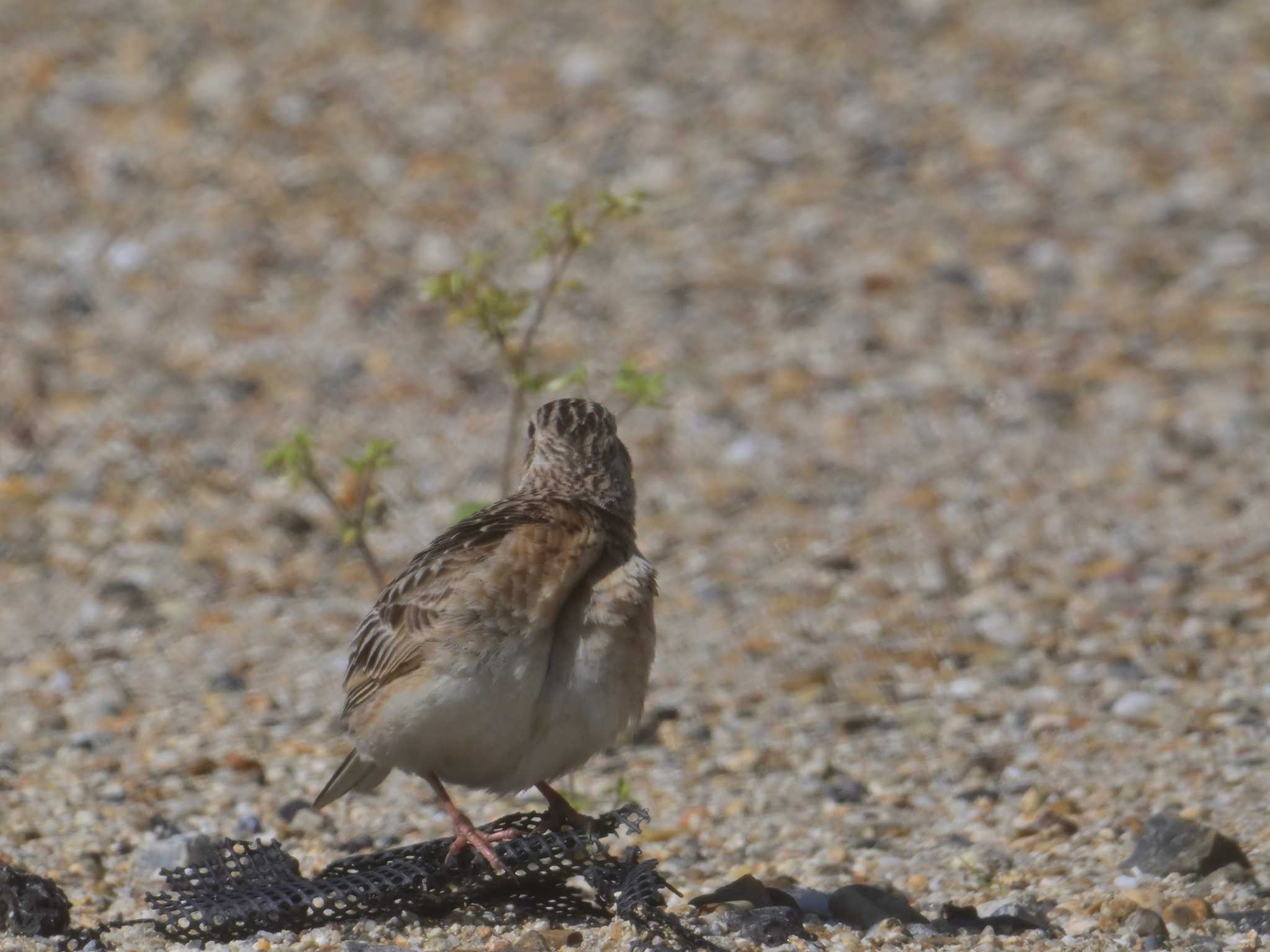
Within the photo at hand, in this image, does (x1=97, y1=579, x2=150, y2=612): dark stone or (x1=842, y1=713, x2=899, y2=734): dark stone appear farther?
(x1=97, y1=579, x2=150, y2=612): dark stone

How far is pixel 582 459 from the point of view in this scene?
5.89 meters

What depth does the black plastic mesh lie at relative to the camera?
16.9 ft

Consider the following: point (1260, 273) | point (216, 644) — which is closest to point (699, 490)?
point (216, 644)

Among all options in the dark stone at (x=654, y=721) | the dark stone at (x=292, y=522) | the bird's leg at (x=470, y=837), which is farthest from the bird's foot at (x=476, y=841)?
the dark stone at (x=292, y=522)

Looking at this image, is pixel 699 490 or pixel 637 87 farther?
pixel 637 87

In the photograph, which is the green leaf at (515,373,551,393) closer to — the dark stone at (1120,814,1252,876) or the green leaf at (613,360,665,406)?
the green leaf at (613,360,665,406)

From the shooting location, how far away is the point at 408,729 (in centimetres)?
521

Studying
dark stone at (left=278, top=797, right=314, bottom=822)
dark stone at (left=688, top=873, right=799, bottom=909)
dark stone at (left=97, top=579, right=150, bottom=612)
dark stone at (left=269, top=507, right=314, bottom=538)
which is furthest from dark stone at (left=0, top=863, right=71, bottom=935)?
dark stone at (left=269, top=507, right=314, bottom=538)

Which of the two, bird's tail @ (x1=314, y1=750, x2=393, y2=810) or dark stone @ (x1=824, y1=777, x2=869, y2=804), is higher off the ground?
dark stone @ (x1=824, y1=777, x2=869, y2=804)

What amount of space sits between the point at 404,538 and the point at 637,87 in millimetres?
5670

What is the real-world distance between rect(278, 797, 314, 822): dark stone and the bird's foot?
5.45 ft

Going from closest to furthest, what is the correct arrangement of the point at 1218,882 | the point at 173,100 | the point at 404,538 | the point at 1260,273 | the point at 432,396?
the point at 1218,882, the point at 404,538, the point at 432,396, the point at 1260,273, the point at 173,100

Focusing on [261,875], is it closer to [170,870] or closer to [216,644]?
[170,870]

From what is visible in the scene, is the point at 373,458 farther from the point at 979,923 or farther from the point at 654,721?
the point at 979,923
